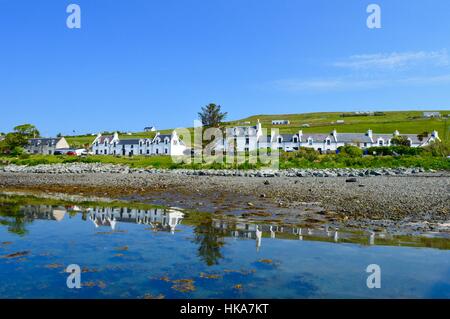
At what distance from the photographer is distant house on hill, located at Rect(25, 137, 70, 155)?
116m

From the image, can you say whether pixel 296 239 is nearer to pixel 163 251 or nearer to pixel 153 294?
pixel 163 251

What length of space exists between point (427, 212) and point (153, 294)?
46.2 ft

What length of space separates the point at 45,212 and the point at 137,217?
5589 millimetres

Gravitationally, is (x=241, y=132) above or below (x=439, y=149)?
above

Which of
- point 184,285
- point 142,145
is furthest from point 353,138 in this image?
point 184,285

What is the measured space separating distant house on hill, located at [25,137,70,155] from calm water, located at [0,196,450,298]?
107m

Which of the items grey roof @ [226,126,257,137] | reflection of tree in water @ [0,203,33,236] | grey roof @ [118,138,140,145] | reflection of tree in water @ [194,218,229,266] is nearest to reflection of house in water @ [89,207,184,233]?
reflection of tree in water @ [194,218,229,266]

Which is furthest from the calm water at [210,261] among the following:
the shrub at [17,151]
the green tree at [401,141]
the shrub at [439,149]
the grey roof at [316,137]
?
the shrub at [17,151]

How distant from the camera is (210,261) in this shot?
1148 cm

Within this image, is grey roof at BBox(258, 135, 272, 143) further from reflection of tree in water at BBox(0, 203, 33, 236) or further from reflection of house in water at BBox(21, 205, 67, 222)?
reflection of tree in water at BBox(0, 203, 33, 236)

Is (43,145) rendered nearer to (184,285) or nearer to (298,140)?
(298,140)

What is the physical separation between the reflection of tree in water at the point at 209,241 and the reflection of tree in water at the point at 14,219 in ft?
22.6
